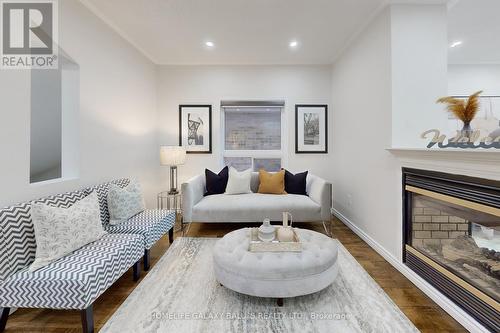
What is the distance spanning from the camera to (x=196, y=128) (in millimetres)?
4348

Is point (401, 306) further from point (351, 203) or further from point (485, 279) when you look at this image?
point (351, 203)

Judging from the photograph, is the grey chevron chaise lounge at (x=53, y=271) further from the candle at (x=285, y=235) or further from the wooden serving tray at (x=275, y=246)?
the candle at (x=285, y=235)

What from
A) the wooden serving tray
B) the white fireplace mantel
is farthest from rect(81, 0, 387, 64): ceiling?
the wooden serving tray

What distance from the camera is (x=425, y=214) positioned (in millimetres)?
2199

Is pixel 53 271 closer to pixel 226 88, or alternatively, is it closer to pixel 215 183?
pixel 215 183

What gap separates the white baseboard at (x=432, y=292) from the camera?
1.58 m


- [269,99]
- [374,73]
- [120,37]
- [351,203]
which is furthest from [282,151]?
[120,37]

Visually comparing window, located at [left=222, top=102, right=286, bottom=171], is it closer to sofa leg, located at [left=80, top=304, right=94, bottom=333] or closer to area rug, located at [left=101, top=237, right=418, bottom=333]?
area rug, located at [left=101, top=237, right=418, bottom=333]

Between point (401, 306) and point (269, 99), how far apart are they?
11.7ft

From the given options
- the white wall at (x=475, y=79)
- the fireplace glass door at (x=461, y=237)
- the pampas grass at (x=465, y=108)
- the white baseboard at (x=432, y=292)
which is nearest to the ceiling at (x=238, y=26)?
the pampas grass at (x=465, y=108)

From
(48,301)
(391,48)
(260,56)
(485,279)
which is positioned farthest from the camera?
(260,56)

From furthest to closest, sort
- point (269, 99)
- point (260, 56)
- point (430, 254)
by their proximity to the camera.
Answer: point (269, 99)
point (260, 56)
point (430, 254)

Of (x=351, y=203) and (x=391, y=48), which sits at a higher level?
(x=391, y=48)

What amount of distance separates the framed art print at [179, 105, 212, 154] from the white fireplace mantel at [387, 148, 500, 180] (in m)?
3.08
